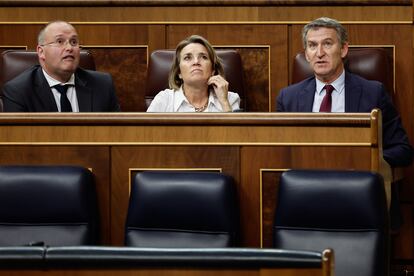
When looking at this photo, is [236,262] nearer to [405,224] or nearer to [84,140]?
[84,140]

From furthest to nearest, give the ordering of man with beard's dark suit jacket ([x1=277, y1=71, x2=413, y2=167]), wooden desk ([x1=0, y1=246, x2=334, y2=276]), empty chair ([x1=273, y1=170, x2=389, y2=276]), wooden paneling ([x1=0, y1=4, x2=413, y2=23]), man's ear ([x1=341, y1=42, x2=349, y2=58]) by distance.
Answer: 1. wooden paneling ([x1=0, y1=4, x2=413, y2=23])
2. man's ear ([x1=341, y1=42, x2=349, y2=58])
3. man with beard's dark suit jacket ([x1=277, y1=71, x2=413, y2=167])
4. empty chair ([x1=273, y1=170, x2=389, y2=276])
5. wooden desk ([x1=0, y1=246, x2=334, y2=276])

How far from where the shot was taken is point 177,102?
139 centimetres

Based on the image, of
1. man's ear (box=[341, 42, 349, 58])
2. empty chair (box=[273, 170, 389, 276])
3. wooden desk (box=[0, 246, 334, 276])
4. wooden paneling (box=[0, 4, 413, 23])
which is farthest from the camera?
wooden paneling (box=[0, 4, 413, 23])

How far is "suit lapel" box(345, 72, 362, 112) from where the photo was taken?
1.31 m

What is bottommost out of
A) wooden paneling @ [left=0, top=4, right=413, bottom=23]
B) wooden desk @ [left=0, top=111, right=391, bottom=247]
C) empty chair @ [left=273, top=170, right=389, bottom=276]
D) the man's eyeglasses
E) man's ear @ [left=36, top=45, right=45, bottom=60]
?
empty chair @ [left=273, top=170, right=389, bottom=276]

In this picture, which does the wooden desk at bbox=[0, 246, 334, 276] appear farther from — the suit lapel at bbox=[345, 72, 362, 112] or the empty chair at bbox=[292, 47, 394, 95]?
the empty chair at bbox=[292, 47, 394, 95]

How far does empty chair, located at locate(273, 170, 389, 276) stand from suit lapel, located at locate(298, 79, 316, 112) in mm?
328

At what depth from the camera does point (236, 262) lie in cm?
67

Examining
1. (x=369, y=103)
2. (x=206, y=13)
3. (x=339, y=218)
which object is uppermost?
(x=206, y=13)

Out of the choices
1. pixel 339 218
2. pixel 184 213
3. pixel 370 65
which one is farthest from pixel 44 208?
pixel 370 65

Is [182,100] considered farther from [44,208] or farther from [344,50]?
[44,208]

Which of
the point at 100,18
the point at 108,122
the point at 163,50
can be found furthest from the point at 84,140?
the point at 100,18

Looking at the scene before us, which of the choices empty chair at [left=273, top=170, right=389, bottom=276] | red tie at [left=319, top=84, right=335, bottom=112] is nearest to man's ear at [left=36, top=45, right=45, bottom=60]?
red tie at [left=319, top=84, right=335, bottom=112]

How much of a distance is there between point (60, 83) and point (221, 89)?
231mm
